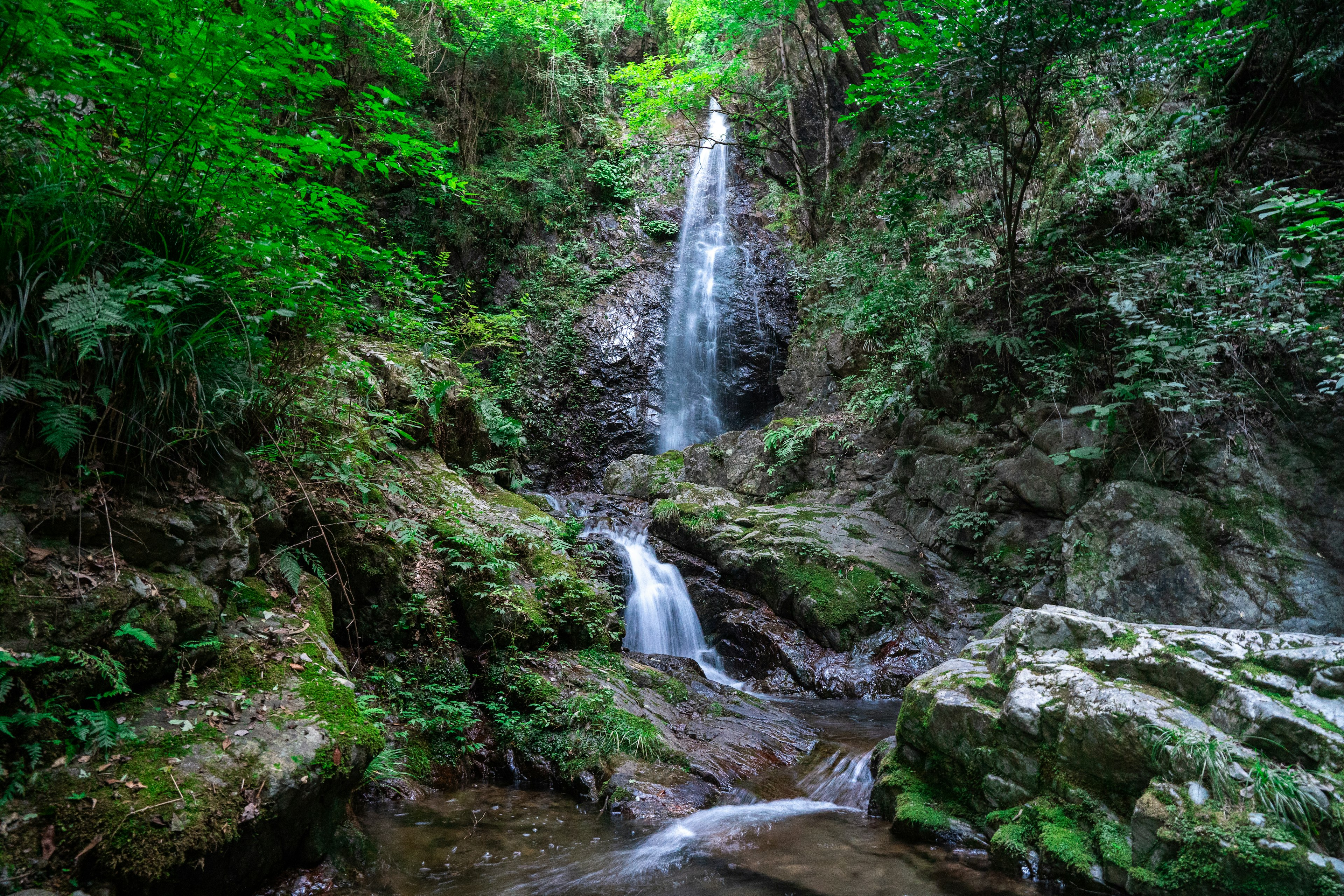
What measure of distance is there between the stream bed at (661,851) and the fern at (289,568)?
1496mm

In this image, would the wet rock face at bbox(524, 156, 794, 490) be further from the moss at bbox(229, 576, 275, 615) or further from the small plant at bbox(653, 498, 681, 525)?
the moss at bbox(229, 576, 275, 615)

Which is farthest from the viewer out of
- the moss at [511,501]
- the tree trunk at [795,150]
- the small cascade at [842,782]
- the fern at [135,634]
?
the tree trunk at [795,150]

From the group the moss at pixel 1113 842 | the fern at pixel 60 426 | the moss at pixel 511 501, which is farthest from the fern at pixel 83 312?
the moss at pixel 1113 842

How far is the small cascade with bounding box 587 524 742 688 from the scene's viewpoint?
829cm

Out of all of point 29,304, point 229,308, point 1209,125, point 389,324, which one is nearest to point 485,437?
point 389,324

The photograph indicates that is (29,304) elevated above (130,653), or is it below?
above

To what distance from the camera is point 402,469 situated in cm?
616

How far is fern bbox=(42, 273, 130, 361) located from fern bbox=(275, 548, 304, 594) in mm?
1583

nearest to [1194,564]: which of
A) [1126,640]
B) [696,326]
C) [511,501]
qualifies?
[1126,640]

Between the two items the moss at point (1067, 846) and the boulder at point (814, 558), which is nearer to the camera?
the moss at point (1067, 846)

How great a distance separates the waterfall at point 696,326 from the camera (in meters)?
15.0

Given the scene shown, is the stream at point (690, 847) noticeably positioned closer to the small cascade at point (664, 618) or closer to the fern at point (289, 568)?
the fern at point (289, 568)

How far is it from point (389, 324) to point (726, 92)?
459 inches

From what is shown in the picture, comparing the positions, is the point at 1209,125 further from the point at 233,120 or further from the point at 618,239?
the point at 618,239
